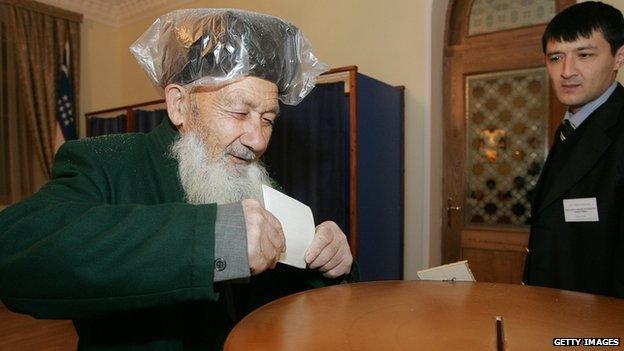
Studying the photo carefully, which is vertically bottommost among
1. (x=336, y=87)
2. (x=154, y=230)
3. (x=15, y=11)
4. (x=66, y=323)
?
(x=66, y=323)

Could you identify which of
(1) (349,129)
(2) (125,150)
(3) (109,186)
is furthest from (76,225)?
(1) (349,129)

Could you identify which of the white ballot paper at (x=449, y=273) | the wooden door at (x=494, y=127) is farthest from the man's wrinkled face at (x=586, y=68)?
the wooden door at (x=494, y=127)

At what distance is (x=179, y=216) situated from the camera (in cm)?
68

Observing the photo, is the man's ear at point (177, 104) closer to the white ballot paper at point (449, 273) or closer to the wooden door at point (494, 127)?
the white ballot paper at point (449, 273)

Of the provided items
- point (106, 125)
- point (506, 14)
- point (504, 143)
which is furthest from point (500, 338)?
point (106, 125)

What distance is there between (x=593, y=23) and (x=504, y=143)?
1.57 m

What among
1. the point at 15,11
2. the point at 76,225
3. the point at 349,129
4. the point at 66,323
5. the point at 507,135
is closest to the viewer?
the point at 76,225

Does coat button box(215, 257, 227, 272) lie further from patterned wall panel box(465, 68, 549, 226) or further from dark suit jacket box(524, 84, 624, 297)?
patterned wall panel box(465, 68, 549, 226)

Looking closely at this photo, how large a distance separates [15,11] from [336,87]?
12.1 feet

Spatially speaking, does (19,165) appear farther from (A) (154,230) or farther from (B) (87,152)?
(A) (154,230)

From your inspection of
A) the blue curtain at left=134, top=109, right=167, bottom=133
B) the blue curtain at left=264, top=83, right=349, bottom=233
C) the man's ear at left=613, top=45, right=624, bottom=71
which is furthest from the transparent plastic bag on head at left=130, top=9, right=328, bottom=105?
the blue curtain at left=134, top=109, right=167, bottom=133

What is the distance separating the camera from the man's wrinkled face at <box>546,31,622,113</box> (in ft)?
4.97

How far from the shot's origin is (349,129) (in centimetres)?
265

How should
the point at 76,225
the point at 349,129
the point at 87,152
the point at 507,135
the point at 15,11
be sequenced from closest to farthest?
the point at 76,225, the point at 87,152, the point at 349,129, the point at 507,135, the point at 15,11
